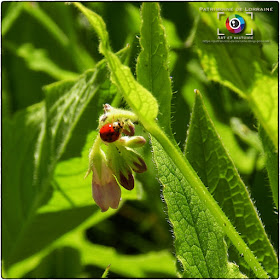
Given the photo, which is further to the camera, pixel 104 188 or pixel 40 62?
pixel 40 62

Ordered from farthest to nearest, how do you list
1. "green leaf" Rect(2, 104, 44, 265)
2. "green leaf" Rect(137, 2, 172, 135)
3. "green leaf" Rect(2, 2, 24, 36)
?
"green leaf" Rect(2, 2, 24, 36)
"green leaf" Rect(2, 104, 44, 265)
"green leaf" Rect(137, 2, 172, 135)

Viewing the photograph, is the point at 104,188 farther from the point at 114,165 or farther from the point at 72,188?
the point at 72,188

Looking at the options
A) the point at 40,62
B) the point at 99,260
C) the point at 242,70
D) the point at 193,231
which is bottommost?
the point at 99,260

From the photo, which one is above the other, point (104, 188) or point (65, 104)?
point (65, 104)

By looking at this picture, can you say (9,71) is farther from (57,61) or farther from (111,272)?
(111,272)

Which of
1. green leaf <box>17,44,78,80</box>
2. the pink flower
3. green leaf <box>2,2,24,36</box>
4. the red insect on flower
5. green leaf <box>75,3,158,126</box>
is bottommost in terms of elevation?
the pink flower

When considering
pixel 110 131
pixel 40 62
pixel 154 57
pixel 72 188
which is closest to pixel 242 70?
pixel 154 57

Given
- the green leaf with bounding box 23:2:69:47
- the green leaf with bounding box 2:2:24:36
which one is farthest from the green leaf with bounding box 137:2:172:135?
the green leaf with bounding box 23:2:69:47

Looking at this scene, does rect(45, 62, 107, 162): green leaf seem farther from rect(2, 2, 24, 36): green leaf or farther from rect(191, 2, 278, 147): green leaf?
rect(2, 2, 24, 36): green leaf

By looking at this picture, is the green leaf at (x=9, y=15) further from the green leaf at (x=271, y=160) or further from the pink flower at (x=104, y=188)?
the green leaf at (x=271, y=160)
